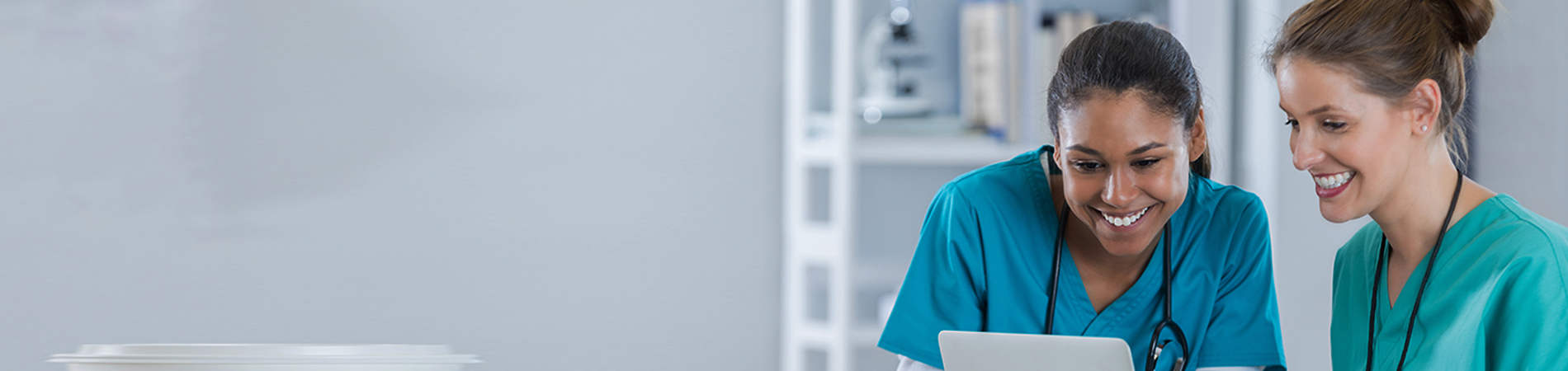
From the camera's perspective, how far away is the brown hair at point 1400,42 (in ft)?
3.24

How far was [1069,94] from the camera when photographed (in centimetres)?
109

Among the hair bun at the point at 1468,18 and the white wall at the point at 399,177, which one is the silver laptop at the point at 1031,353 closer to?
the hair bun at the point at 1468,18

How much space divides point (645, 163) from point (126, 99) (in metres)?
1.03

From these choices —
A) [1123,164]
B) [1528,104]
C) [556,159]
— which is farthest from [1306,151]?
[556,159]

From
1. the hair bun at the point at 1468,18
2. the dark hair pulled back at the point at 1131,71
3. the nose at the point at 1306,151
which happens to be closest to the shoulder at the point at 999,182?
the dark hair pulled back at the point at 1131,71

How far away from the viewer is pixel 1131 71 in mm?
1055

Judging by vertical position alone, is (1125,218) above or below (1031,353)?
above

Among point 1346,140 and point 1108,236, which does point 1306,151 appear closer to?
point 1346,140

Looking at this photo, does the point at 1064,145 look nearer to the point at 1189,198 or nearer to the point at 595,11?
the point at 1189,198

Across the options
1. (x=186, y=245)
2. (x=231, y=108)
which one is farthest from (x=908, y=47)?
(x=186, y=245)

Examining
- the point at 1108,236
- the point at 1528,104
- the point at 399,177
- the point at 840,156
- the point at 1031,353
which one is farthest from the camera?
the point at 399,177

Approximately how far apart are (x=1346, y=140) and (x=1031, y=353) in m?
0.38

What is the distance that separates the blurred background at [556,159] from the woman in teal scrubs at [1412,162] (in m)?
1.03

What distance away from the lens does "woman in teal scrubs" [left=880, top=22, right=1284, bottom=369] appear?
105 cm
